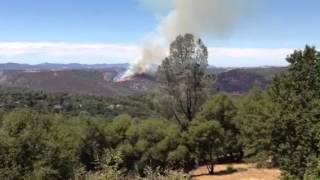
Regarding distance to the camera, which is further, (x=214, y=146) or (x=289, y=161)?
(x=214, y=146)

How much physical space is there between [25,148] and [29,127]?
257 centimetres

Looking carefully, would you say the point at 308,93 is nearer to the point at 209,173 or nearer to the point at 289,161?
the point at 289,161

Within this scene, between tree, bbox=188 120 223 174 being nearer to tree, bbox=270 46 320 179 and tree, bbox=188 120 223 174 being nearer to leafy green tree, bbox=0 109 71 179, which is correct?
tree, bbox=270 46 320 179

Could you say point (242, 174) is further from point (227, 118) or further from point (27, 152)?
point (27, 152)

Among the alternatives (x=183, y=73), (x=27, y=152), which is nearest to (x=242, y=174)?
(x=183, y=73)

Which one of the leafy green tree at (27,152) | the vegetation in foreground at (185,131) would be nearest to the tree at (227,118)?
the vegetation in foreground at (185,131)

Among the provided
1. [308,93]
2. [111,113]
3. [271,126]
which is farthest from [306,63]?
[111,113]

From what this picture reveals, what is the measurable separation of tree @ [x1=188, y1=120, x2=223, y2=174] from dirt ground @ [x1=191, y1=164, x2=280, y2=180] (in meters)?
1.54

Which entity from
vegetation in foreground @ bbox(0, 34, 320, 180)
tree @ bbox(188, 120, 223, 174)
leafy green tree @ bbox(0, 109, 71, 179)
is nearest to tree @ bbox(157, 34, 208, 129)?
vegetation in foreground @ bbox(0, 34, 320, 180)

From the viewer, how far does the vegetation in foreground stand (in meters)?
35.9

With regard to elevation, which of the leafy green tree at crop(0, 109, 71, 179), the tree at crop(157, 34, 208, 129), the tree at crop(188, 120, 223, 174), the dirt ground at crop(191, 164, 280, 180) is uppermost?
the tree at crop(157, 34, 208, 129)

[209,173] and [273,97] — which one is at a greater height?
[273,97]

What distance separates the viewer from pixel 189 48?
60125mm

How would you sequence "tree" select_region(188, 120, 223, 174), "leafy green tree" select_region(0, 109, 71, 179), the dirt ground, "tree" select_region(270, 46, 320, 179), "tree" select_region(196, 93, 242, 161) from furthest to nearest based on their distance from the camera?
Result: 1. "tree" select_region(196, 93, 242, 161)
2. "tree" select_region(188, 120, 223, 174)
3. the dirt ground
4. "leafy green tree" select_region(0, 109, 71, 179)
5. "tree" select_region(270, 46, 320, 179)
